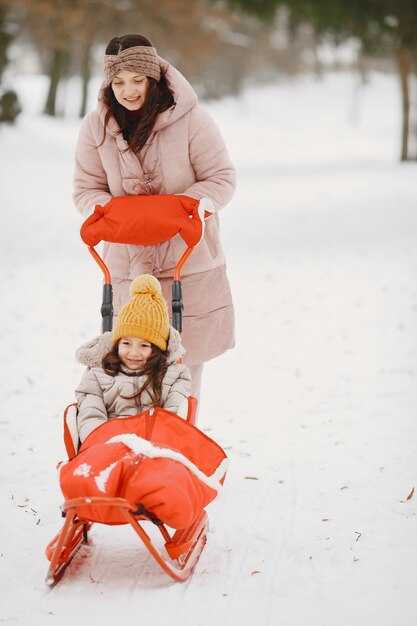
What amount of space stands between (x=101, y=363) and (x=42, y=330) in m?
4.25

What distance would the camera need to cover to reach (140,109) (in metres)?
3.82

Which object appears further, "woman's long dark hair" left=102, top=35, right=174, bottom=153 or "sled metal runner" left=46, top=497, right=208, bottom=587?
"woman's long dark hair" left=102, top=35, right=174, bottom=153

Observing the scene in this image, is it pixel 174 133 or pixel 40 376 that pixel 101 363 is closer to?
pixel 174 133

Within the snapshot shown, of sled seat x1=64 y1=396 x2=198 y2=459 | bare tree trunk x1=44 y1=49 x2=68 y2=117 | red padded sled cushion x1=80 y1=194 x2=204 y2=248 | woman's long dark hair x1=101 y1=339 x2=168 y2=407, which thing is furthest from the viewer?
bare tree trunk x1=44 y1=49 x2=68 y2=117

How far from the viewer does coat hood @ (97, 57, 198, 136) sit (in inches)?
150

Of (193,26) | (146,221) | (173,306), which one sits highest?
(193,26)

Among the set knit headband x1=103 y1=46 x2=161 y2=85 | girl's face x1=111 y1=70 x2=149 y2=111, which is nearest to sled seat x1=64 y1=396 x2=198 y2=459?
girl's face x1=111 y1=70 x2=149 y2=111

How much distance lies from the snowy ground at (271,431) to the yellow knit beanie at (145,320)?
3.14 feet

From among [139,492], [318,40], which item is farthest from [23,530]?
[318,40]

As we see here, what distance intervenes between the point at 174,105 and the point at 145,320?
1.07m

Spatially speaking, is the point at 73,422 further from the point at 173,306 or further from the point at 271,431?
the point at 271,431

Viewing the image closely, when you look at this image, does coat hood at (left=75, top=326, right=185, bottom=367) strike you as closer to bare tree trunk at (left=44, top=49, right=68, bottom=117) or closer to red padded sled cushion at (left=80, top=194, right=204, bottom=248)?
red padded sled cushion at (left=80, top=194, right=204, bottom=248)

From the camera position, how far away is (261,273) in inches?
413

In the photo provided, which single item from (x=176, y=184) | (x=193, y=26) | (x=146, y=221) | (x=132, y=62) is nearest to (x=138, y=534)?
(x=146, y=221)
